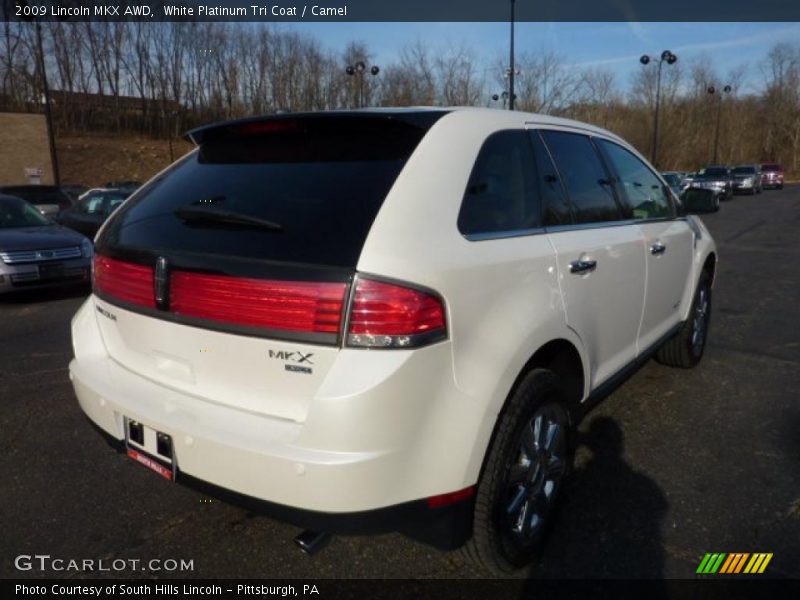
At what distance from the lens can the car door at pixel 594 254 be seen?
260 centimetres

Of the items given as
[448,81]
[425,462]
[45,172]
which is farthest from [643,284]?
[45,172]

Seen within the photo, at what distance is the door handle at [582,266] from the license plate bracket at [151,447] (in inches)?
67.1

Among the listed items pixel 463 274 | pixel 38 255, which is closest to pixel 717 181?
pixel 38 255

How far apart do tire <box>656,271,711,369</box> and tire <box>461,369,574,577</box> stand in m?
2.18

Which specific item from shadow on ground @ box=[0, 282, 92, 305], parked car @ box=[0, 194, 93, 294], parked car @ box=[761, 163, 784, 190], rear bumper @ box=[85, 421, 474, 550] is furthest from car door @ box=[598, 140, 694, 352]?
parked car @ box=[761, 163, 784, 190]

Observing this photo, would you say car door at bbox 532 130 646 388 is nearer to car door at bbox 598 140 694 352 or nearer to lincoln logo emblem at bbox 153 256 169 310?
car door at bbox 598 140 694 352

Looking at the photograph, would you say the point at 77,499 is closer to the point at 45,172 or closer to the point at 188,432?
the point at 188,432

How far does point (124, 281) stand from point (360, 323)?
1.10 meters

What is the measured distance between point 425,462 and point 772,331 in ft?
17.4

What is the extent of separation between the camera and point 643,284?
3367mm

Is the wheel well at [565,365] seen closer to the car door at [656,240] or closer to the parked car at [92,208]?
the car door at [656,240]

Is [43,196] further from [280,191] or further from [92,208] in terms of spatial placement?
[280,191]

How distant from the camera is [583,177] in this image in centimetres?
300

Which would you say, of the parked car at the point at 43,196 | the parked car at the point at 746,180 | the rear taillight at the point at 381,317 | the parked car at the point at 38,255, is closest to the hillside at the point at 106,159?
the parked car at the point at 43,196
